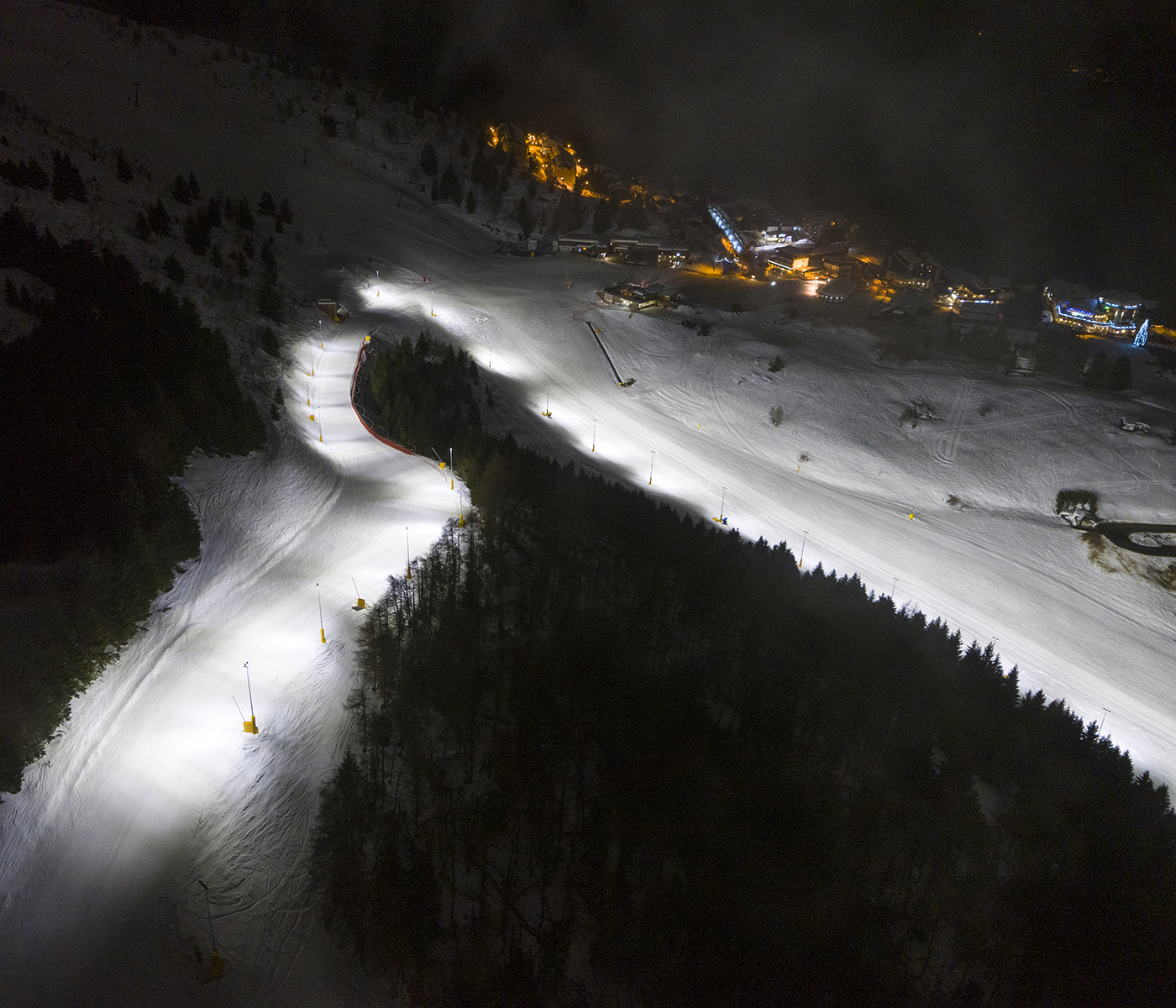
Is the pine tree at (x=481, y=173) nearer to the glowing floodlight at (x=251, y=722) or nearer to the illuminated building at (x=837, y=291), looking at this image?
the illuminated building at (x=837, y=291)

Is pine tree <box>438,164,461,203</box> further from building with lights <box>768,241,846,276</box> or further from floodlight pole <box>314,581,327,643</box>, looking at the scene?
floodlight pole <box>314,581,327,643</box>

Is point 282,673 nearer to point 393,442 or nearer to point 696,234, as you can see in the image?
point 393,442

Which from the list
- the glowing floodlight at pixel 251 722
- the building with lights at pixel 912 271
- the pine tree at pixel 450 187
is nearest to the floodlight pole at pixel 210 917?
the glowing floodlight at pixel 251 722

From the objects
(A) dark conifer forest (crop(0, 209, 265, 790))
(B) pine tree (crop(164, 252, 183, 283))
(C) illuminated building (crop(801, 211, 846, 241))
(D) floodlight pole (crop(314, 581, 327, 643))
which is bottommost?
(D) floodlight pole (crop(314, 581, 327, 643))

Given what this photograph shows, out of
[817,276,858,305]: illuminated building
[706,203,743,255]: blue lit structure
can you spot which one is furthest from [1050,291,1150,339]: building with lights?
[706,203,743,255]: blue lit structure

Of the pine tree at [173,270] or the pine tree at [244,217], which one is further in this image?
the pine tree at [244,217]

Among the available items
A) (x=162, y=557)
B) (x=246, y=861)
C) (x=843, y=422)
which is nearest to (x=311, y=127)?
(x=843, y=422)
